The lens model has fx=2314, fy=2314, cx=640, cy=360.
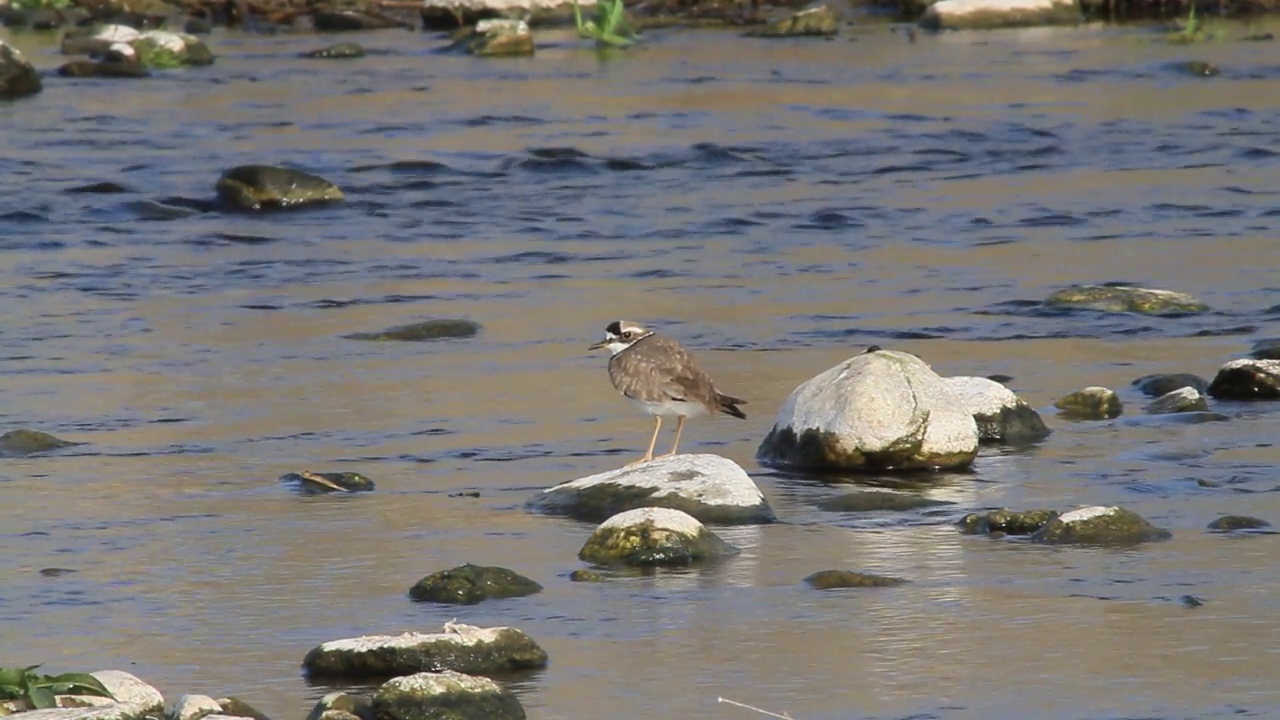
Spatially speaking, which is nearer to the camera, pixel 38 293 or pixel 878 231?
pixel 38 293

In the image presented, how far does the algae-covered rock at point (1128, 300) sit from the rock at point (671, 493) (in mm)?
4972

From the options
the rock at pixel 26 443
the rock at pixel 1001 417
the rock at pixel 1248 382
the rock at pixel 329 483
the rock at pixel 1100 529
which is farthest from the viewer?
the rock at pixel 1248 382

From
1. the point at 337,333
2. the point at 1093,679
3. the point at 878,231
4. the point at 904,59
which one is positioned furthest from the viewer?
the point at 904,59

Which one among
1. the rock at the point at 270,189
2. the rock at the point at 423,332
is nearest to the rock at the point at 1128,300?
the rock at the point at 423,332

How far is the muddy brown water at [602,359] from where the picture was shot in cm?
721

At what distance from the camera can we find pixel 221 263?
52.3ft

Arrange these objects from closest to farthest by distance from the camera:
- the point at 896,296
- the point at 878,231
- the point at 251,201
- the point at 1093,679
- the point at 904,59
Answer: the point at 1093,679, the point at 896,296, the point at 878,231, the point at 251,201, the point at 904,59

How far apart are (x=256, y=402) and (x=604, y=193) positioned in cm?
824

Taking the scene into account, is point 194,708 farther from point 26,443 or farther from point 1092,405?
point 1092,405

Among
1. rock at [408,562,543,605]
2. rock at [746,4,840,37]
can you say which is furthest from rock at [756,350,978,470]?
rock at [746,4,840,37]

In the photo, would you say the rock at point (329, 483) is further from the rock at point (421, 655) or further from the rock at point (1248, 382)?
the rock at point (1248, 382)

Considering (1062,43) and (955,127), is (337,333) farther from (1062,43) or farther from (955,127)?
(1062,43)

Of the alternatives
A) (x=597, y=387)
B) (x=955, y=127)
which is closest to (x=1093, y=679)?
(x=597, y=387)

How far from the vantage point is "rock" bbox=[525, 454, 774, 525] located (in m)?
8.94
